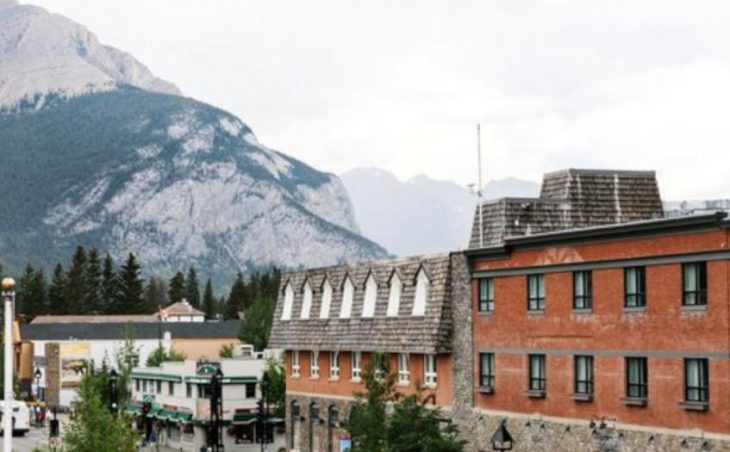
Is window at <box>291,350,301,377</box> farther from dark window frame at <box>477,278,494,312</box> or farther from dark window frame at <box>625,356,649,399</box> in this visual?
dark window frame at <box>625,356,649,399</box>

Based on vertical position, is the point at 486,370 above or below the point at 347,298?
below

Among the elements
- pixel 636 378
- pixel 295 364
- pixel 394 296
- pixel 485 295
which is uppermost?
pixel 394 296

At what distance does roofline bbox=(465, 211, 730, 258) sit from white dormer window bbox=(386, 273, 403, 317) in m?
7.20

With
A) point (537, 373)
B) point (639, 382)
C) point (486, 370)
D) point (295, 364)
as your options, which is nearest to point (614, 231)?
point (639, 382)

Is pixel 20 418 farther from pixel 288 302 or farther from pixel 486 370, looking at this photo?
pixel 486 370

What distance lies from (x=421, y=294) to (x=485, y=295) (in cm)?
539

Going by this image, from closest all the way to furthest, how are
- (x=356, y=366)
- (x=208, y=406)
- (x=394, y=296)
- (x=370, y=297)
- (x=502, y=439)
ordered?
(x=502, y=439) < (x=394, y=296) < (x=370, y=297) < (x=356, y=366) < (x=208, y=406)

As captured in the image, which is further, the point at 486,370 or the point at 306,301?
the point at 306,301

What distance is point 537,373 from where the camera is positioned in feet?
169

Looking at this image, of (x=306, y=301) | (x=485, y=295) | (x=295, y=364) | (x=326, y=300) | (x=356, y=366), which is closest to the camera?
(x=485, y=295)

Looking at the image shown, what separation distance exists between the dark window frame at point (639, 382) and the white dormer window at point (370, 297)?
2105 centimetres

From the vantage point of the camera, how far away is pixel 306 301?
73.6 metres

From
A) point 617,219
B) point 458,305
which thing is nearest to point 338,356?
point 458,305

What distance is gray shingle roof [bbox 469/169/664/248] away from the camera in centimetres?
5675
